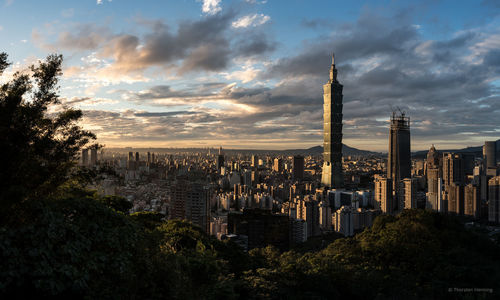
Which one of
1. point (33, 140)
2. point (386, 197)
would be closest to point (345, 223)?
point (386, 197)

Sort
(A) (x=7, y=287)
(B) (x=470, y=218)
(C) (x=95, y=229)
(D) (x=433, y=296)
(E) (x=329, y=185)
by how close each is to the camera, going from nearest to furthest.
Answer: (A) (x=7, y=287)
(C) (x=95, y=229)
(D) (x=433, y=296)
(B) (x=470, y=218)
(E) (x=329, y=185)

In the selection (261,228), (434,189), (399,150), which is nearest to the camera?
(261,228)

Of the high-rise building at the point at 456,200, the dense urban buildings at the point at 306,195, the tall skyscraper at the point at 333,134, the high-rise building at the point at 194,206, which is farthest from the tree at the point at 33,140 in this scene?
the tall skyscraper at the point at 333,134

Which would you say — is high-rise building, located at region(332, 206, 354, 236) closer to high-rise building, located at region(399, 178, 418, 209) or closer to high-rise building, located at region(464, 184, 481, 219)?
high-rise building, located at region(464, 184, 481, 219)

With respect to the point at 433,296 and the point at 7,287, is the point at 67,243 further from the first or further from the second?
the point at 433,296

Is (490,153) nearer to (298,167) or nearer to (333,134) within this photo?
(333,134)

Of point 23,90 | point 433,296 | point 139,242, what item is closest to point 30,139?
point 23,90

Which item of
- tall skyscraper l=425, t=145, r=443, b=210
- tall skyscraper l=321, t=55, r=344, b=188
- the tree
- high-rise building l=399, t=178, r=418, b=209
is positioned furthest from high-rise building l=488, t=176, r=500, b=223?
the tree
